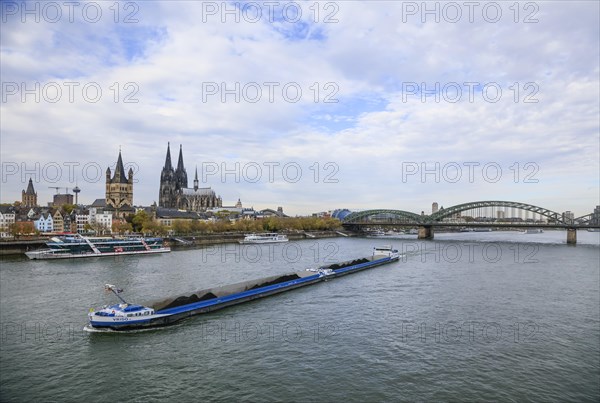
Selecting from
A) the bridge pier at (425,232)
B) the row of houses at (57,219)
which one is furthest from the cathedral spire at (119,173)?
the bridge pier at (425,232)

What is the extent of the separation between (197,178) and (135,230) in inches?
2686

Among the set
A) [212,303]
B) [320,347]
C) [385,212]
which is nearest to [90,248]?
[212,303]

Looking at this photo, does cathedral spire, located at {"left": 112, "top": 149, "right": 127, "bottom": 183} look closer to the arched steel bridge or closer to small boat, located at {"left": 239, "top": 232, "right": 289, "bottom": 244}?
small boat, located at {"left": 239, "top": 232, "right": 289, "bottom": 244}

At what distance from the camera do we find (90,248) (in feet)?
147

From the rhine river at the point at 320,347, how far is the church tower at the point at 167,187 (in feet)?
336

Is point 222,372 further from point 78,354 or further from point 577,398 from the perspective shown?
point 577,398

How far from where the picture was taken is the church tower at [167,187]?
127 m

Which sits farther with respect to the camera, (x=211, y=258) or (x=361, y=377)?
(x=211, y=258)

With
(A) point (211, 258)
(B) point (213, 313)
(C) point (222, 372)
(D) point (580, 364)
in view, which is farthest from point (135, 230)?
(D) point (580, 364)

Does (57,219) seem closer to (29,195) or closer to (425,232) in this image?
(29,195)

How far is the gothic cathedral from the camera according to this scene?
418 feet

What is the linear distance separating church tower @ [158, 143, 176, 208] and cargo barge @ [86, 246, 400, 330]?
10512 cm

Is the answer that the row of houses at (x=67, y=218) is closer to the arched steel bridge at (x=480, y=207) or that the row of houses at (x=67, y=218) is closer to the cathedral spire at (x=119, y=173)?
the cathedral spire at (x=119, y=173)

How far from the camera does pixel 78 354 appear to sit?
546 inches
